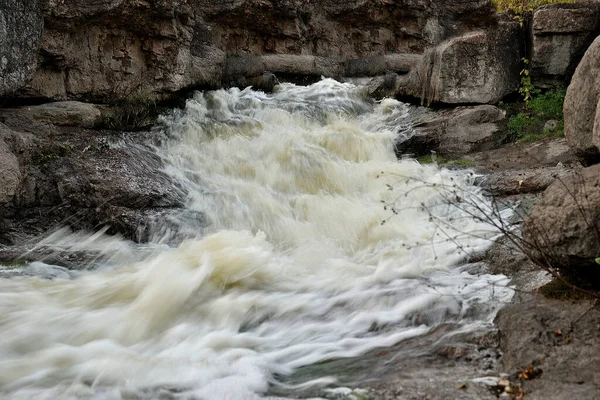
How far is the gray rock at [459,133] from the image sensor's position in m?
9.73

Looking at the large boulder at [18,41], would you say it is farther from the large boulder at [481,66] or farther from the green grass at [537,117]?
the green grass at [537,117]

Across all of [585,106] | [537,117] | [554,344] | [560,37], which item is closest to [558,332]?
[554,344]

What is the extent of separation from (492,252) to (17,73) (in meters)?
6.69

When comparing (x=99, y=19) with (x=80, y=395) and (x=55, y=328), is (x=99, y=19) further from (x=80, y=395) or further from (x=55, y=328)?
(x=80, y=395)

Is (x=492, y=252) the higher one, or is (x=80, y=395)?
(x=492, y=252)

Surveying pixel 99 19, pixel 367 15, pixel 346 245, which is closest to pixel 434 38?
pixel 367 15

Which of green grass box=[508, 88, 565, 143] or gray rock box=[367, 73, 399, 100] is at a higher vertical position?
gray rock box=[367, 73, 399, 100]

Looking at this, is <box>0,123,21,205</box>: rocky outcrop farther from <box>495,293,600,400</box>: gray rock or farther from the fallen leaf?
the fallen leaf

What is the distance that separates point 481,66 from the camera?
10.4 meters

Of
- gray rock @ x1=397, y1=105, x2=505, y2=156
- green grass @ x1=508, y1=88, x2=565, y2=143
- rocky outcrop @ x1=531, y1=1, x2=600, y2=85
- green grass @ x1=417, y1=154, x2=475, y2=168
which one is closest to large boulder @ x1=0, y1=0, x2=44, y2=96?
gray rock @ x1=397, y1=105, x2=505, y2=156

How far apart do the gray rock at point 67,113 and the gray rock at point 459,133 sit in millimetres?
5315

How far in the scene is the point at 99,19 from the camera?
33.8ft

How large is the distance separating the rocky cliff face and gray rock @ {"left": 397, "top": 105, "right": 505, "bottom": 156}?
5.19 metres

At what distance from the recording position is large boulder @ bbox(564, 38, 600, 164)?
15.7 ft
